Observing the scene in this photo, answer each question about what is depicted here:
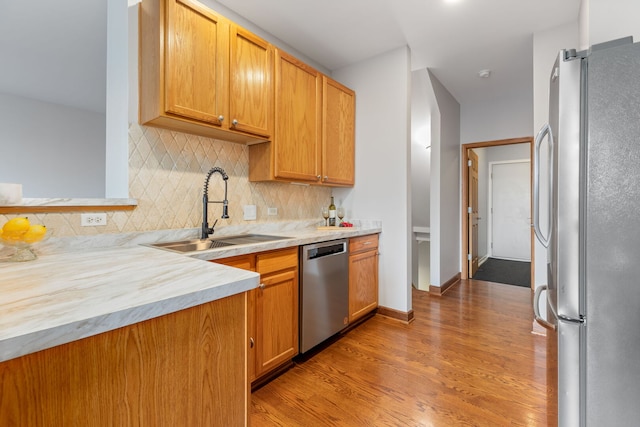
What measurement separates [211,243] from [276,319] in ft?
2.30

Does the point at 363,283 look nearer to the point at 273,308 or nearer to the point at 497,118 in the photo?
the point at 273,308

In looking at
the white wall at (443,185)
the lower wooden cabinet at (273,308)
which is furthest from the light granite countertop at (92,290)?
the white wall at (443,185)

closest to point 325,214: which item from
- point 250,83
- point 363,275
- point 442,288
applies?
point 363,275

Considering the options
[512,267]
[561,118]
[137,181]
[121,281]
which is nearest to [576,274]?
[561,118]

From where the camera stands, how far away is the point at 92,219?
166 centimetres

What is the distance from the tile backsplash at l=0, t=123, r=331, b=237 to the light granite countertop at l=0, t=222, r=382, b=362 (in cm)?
32

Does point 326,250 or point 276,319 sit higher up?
point 326,250

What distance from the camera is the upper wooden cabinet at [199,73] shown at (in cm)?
168

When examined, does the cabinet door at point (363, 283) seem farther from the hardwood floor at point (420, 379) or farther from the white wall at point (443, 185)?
the white wall at point (443, 185)

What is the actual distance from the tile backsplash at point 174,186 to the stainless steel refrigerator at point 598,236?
6.79ft

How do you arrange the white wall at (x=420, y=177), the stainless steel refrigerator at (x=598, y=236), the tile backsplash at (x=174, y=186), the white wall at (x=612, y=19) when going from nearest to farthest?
the stainless steel refrigerator at (x=598, y=236) → the white wall at (x=612, y=19) → the tile backsplash at (x=174, y=186) → the white wall at (x=420, y=177)

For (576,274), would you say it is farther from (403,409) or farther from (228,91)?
(228,91)

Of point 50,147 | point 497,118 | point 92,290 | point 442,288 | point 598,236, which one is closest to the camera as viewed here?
point 92,290

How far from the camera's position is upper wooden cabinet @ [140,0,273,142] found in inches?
66.1
